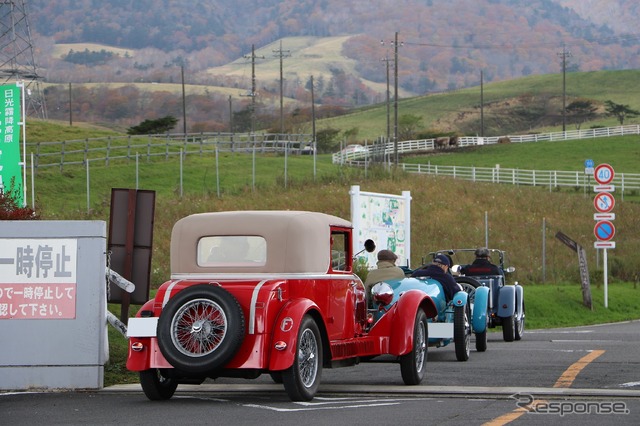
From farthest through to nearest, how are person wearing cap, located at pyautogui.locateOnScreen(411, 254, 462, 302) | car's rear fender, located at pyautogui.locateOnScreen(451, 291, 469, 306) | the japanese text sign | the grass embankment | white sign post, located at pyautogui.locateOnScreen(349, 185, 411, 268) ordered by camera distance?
the grass embankment → white sign post, located at pyautogui.locateOnScreen(349, 185, 411, 268) → person wearing cap, located at pyautogui.locateOnScreen(411, 254, 462, 302) → car's rear fender, located at pyautogui.locateOnScreen(451, 291, 469, 306) → the japanese text sign

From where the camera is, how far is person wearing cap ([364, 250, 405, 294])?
632 inches

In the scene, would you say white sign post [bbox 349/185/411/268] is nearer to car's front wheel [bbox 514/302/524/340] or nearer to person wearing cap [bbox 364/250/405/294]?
car's front wheel [bbox 514/302/524/340]

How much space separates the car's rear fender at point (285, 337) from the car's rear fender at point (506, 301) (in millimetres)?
10338

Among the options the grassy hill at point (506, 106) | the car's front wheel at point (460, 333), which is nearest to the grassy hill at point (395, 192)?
the car's front wheel at point (460, 333)

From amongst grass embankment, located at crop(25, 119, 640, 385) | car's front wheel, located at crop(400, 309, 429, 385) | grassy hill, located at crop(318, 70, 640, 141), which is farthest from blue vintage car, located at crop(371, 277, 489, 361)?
grassy hill, located at crop(318, 70, 640, 141)

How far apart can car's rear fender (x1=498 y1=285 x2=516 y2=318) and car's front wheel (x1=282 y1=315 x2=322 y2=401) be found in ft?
32.1

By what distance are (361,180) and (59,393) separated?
39.0 metres

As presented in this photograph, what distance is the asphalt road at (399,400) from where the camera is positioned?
427 inches

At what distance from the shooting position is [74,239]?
14.0 metres

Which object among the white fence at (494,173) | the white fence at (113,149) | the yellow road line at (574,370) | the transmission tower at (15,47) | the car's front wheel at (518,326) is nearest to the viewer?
the yellow road line at (574,370)

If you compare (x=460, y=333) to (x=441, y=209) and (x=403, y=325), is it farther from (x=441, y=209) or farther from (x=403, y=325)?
(x=441, y=209)

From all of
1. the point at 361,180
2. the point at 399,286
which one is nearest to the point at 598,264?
the point at 361,180

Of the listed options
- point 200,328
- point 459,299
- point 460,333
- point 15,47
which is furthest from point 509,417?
point 15,47

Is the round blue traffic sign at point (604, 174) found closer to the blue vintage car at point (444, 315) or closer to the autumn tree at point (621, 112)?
the blue vintage car at point (444, 315)
